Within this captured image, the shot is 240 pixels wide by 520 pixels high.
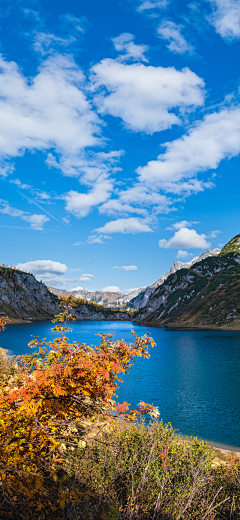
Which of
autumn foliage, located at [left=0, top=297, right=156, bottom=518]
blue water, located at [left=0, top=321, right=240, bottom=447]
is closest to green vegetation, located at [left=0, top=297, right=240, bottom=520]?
autumn foliage, located at [left=0, top=297, right=156, bottom=518]

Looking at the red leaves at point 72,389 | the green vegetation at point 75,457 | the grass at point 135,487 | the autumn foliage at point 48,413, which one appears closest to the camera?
the autumn foliage at point 48,413

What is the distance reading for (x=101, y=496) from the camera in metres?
8.90

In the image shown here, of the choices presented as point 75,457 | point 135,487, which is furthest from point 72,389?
point 135,487

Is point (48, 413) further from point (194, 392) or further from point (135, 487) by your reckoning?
Answer: point (194, 392)

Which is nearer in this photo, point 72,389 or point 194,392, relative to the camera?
point 72,389

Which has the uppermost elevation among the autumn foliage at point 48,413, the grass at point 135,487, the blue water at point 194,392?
the autumn foliage at point 48,413

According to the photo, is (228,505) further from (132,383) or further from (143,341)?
(132,383)

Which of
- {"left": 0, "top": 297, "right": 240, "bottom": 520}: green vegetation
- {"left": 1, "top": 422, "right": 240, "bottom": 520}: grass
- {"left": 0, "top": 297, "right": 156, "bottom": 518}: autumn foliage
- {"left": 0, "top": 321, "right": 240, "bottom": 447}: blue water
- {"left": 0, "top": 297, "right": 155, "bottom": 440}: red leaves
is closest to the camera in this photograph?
{"left": 0, "top": 297, "right": 156, "bottom": 518}: autumn foliage

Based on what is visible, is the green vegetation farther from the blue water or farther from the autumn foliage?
the blue water

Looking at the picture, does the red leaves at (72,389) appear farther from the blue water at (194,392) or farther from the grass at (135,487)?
the blue water at (194,392)

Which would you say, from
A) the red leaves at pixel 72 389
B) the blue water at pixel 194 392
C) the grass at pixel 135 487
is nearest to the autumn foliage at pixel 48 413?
the red leaves at pixel 72 389

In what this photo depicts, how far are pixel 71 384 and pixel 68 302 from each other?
5.92 metres

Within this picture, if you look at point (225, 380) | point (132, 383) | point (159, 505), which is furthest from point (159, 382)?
point (159, 505)

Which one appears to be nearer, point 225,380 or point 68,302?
point 68,302
